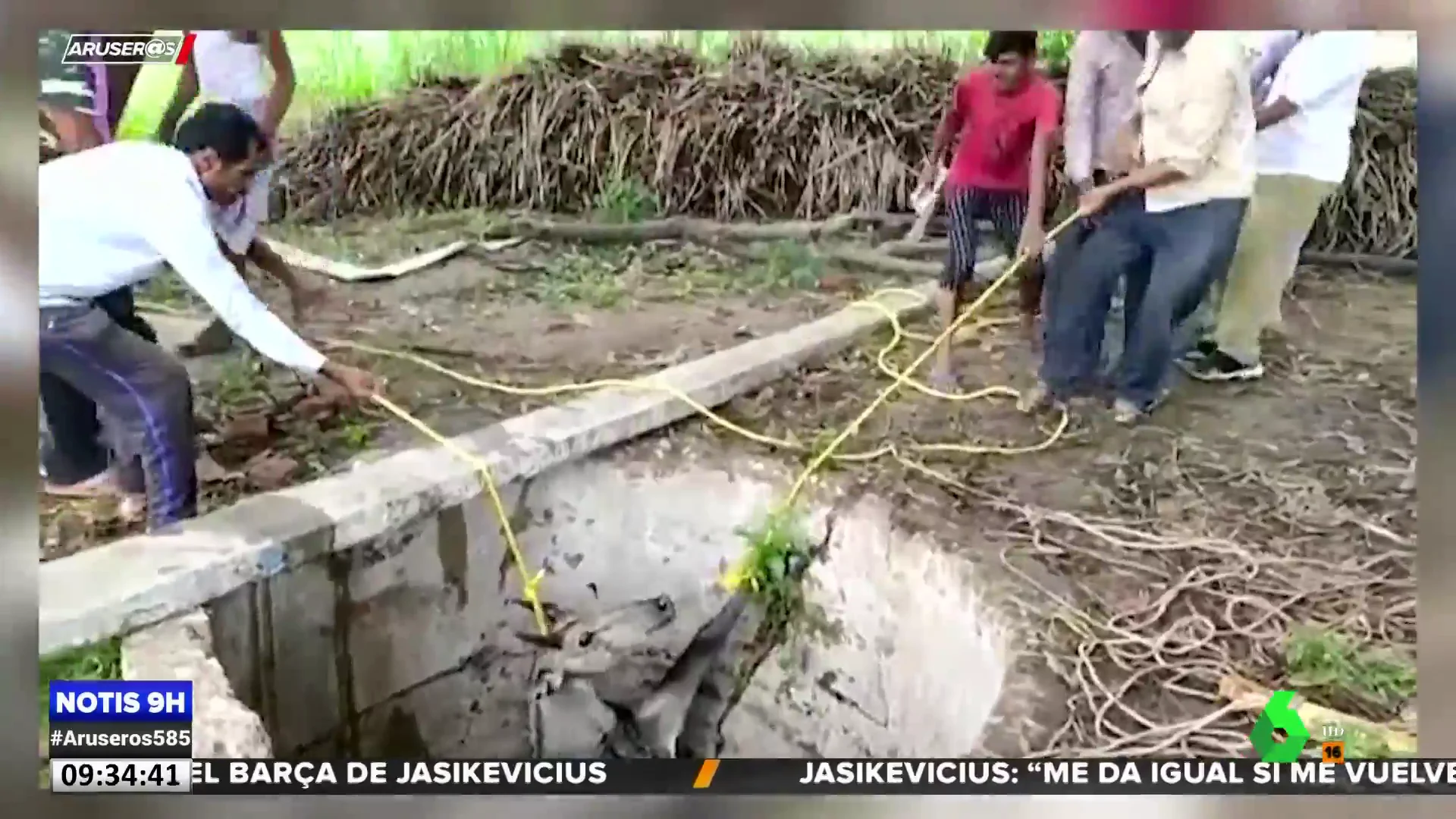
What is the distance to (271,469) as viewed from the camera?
1.07 metres

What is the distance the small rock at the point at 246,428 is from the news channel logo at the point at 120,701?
23 centimetres

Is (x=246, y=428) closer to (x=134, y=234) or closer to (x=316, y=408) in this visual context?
(x=316, y=408)

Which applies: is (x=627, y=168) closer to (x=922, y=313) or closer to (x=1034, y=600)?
(x=922, y=313)

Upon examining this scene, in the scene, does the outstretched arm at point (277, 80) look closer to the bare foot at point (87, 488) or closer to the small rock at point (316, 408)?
the small rock at point (316, 408)

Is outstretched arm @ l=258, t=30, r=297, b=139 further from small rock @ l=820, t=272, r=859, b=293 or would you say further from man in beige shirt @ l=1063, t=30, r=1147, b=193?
man in beige shirt @ l=1063, t=30, r=1147, b=193

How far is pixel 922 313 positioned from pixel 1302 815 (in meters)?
0.59

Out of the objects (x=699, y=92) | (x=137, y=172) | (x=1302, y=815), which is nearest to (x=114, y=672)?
(x=137, y=172)

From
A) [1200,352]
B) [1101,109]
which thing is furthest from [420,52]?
[1200,352]

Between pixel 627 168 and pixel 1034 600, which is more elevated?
pixel 627 168

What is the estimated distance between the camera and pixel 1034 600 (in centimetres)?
105

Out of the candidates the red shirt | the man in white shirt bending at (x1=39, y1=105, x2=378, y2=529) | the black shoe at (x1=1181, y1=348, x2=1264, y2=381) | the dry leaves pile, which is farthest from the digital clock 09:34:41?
the black shoe at (x1=1181, y1=348, x2=1264, y2=381)

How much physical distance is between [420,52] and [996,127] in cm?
56

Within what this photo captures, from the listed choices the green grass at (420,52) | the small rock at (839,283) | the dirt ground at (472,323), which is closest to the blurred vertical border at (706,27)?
the green grass at (420,52)

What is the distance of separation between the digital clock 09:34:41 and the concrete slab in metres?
0.11
